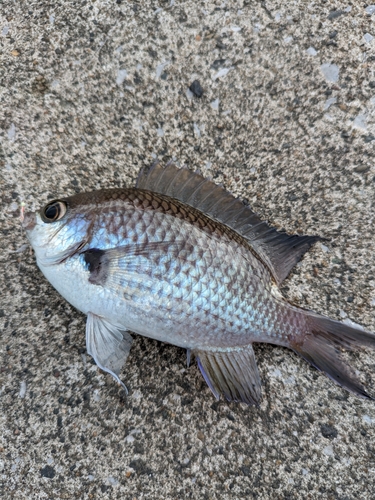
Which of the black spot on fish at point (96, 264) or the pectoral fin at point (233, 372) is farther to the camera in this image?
the pectoral fin at point (233, 372)

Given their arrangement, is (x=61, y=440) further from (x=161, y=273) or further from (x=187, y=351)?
(x=161, y=273)

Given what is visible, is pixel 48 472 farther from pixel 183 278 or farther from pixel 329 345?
pixel 329 345

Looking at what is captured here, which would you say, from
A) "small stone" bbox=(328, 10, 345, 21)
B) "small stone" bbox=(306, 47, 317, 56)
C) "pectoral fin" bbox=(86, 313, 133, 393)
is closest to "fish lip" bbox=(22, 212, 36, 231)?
"pectoral fin" bbox=(86, 313, 133, 393)

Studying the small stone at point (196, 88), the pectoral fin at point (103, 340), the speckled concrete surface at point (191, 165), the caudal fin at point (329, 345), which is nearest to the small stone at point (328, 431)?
the speckled concrete surface at point (191, 165)

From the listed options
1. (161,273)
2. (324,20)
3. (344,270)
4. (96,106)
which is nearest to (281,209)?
(344,270)

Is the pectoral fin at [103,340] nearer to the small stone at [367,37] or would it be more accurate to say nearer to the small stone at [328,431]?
the small stone at [328,431]

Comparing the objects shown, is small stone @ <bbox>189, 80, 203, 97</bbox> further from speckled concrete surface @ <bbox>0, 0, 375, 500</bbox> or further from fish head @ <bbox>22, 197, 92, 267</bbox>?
fish head @ <bbox>22, 197, 92, 267</bbox>
